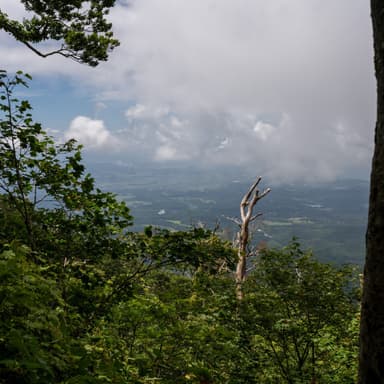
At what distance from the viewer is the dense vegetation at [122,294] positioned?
317 cm

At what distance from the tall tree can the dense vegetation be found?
77.4 inches

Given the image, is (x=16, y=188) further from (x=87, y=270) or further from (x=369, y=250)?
(x=369, y=250)

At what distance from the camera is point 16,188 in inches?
217

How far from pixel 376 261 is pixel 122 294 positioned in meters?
4.36

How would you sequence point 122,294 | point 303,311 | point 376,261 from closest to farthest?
point 376,261
point 122,294
point 303,311

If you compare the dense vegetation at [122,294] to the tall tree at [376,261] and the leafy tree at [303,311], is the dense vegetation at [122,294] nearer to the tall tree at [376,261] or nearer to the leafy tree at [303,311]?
the leafy tree at [303,311]

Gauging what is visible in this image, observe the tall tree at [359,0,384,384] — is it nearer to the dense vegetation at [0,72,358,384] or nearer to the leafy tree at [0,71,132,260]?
the dense vegetation at [0,72,358,384]

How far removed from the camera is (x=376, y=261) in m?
1.94

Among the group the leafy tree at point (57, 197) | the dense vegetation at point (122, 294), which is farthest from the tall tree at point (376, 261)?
the leafy tree at point (57, 197)

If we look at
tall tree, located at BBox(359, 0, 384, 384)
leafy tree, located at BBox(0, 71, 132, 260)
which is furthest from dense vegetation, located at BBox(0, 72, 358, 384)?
tall tree, located at BBox(359, 0, 384, 384)

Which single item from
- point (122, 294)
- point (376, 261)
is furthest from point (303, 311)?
point (376, 261)

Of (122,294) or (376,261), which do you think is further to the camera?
(122,294)

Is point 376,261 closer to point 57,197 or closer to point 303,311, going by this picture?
point 57,197

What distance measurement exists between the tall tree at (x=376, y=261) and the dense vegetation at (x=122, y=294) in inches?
77.4
